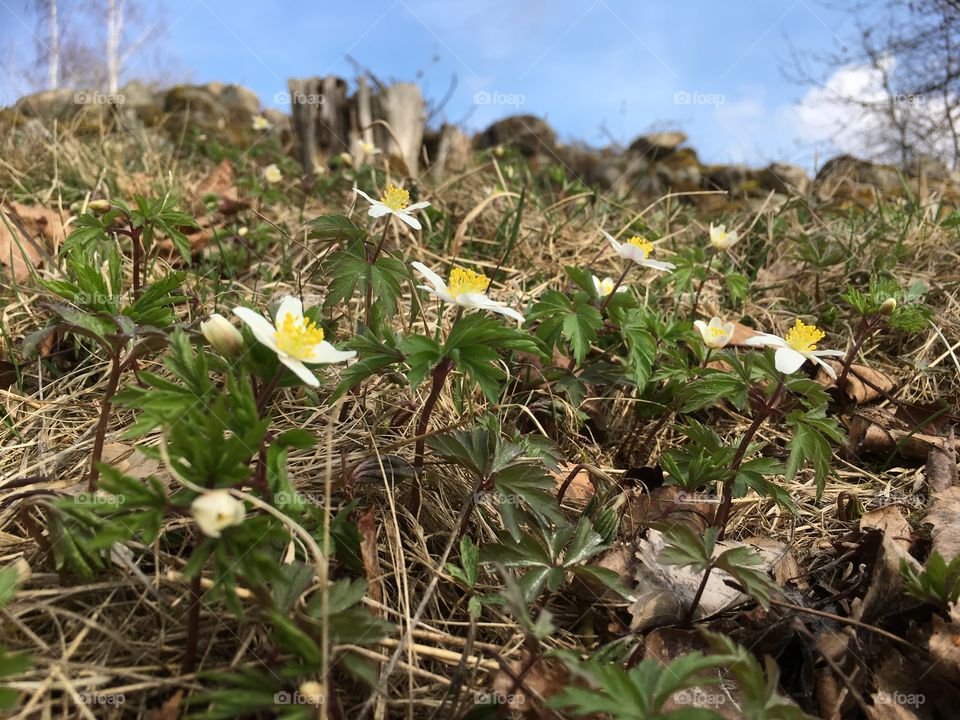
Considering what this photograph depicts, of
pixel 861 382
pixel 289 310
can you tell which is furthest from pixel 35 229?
pixel 861 382

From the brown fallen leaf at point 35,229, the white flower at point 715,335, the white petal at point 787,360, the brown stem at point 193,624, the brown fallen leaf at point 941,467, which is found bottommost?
the brown stem at point 193,624

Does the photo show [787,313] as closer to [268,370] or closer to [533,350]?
[533,350]

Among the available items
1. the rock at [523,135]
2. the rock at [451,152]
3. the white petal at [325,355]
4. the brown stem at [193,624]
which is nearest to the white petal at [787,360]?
the white petal at [325,355]

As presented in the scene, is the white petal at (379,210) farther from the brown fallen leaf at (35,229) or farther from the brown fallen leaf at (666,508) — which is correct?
the brown fallen leaf at (35,229)

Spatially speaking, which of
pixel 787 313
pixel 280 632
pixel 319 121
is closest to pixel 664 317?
pixel 787 313

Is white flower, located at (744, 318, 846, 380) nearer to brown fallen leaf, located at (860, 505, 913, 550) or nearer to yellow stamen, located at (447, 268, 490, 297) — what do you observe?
brown fallen leaf, located at (860, 505, 913, 550)

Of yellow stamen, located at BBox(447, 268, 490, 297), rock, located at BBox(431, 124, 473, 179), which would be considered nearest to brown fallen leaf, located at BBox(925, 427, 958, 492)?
yellow stamen, located at BBox(447, 268, 490, 297)
